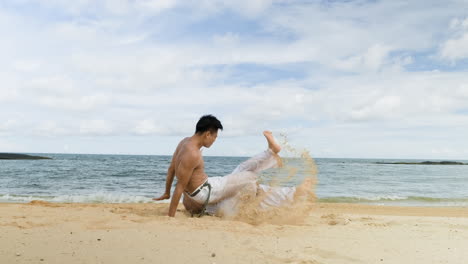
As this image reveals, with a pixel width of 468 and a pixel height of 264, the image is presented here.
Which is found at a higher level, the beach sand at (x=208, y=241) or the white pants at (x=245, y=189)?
the white pants at (x=245, y=189)

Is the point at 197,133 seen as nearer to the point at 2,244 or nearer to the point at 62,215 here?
the point at 62,215

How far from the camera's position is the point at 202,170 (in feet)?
16.8

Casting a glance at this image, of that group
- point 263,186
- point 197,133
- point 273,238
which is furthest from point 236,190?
point 273,238

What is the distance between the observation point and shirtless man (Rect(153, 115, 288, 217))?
4941 mm

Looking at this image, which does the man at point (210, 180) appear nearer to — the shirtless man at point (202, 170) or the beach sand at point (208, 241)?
the shirtless man at point (202, 170)

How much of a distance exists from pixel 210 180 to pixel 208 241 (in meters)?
1.69

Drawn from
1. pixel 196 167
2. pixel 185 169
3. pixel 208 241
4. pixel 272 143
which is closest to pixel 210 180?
pixel 196 167

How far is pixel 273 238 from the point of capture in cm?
389

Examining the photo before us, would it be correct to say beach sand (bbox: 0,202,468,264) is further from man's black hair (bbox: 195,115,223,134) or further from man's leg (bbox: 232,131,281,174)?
man's black hair (bbox: 195,115,223,134)

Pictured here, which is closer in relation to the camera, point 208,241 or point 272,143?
point 208,241

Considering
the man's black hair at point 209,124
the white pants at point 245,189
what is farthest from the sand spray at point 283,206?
the man's black hair at point 209,124

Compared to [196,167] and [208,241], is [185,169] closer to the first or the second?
[196,167]

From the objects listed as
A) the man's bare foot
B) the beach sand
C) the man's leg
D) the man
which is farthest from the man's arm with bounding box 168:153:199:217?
the man's bare foot

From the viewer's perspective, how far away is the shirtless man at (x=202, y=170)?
16.2 feet
